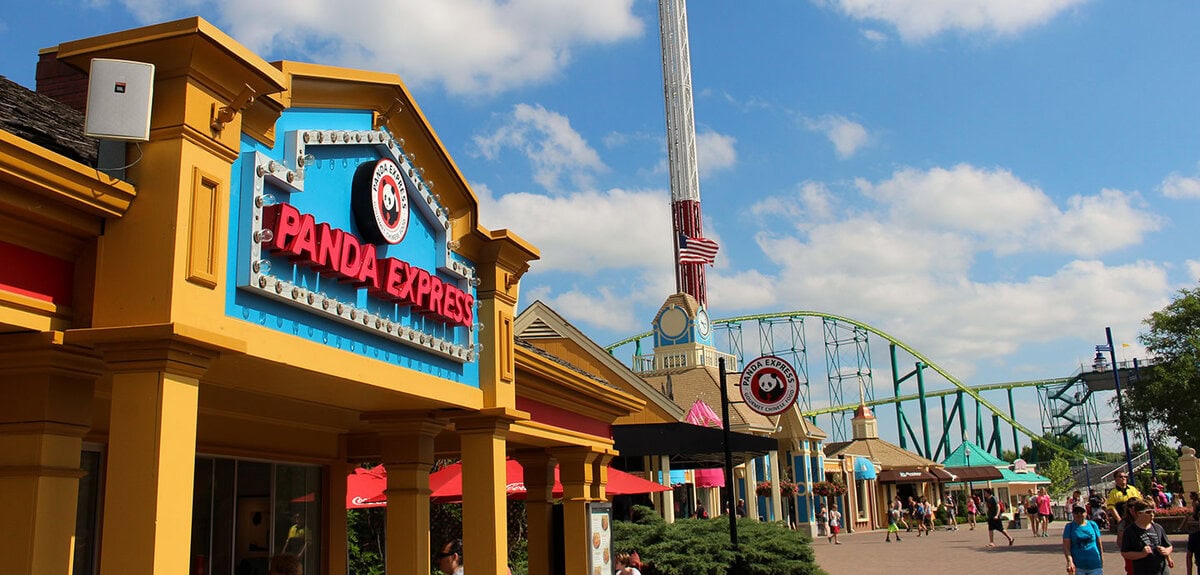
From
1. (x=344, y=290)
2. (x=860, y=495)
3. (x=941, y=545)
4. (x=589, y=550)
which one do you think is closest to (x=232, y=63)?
(x=344, y=290)

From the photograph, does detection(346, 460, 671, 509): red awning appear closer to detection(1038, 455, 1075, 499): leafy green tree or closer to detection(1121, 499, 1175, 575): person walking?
detection(1121, 499, 1175, 575): person walking

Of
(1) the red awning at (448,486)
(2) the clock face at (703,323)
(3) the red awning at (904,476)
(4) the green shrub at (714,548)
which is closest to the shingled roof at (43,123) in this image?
(1) the red awning at (448,486)

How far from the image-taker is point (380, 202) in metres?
8.00

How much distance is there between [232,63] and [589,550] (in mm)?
8764

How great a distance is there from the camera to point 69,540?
5.88 metres

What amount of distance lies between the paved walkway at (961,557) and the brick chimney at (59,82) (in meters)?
17.0

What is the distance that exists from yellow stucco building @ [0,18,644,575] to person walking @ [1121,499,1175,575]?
649cm

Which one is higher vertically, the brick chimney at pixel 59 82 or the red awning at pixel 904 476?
the brick chimney at pixel 59 82

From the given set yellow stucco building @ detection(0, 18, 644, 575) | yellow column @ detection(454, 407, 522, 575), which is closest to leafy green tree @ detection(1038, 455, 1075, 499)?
yellow column @ detection(454, 407, 522, 575)

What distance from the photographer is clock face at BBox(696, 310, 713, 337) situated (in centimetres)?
4403

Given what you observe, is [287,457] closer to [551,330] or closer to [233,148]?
[233,148]

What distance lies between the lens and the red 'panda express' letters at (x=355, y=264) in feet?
22.1

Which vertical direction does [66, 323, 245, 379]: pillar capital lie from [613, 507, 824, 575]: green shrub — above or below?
above

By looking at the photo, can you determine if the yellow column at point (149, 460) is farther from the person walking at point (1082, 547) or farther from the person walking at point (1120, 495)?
the person walking at point (1120, 495)
